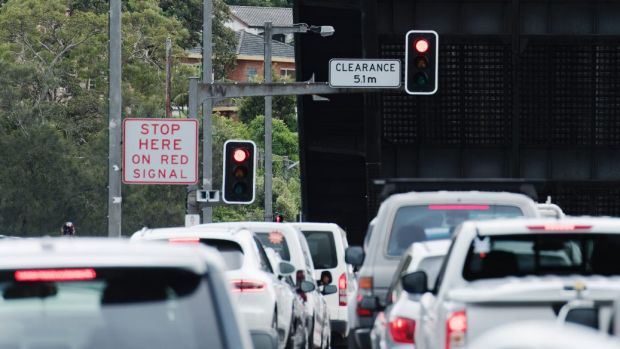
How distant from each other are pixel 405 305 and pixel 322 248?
13.6 m

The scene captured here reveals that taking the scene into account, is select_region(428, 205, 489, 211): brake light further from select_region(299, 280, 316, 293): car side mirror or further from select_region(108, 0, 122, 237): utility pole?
select_region(108, 0, 122, 237): utility pole

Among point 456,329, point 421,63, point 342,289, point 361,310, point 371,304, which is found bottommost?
point 342,289

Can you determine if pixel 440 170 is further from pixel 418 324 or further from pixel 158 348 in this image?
pixel 158 348

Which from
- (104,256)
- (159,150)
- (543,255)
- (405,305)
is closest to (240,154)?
(159,150)

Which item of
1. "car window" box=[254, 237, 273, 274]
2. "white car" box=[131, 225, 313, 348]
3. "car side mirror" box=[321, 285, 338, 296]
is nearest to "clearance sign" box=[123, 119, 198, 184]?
"car side mirror" box=[321, 285, 338, 296]

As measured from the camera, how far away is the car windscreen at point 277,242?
2061 cm

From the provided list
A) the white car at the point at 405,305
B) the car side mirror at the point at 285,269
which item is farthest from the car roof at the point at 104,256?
the car side mirror at the point at 285,269

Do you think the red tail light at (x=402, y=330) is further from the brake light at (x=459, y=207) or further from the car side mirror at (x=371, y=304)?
the brake light at (x=459, y=207)

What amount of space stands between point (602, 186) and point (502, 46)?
367 centimetres

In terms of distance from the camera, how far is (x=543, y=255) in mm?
10789

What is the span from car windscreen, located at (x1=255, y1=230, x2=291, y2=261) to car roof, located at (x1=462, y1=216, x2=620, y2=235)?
9909 mm

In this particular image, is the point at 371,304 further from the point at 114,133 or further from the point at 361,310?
the point at 114,133

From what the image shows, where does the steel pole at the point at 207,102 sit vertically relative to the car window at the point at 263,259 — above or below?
above

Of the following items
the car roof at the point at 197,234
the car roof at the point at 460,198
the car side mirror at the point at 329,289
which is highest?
the car roof at the point at 460,198
